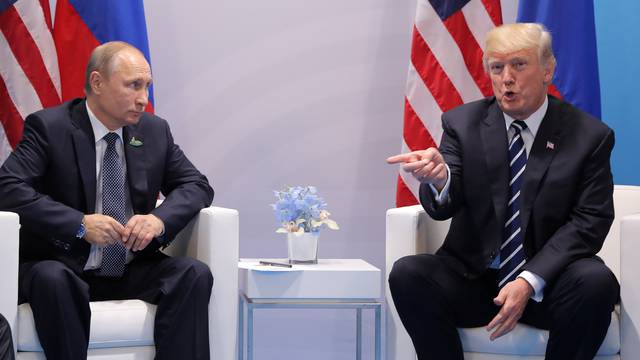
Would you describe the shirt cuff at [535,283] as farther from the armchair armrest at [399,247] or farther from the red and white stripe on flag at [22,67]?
the red and white stripe on flag at [22,67]

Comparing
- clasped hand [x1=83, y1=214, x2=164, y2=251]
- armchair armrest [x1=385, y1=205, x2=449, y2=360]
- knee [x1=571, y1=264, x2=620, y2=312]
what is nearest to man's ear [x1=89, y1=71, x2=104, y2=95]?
clasped hand [x1=83, y1=214, x2=164, y2=251]

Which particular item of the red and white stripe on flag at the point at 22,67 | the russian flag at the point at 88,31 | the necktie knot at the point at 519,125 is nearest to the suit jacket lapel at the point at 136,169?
the russian flag at the point at 88,31

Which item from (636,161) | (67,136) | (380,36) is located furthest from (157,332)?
(636,161)

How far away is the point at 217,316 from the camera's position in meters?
3.03

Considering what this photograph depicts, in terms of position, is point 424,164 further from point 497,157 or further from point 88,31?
point 88,31

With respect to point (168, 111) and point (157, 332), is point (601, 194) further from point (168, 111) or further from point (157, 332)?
point (168, 111)

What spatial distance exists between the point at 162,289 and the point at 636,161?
8.28 ft

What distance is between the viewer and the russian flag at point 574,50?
3.84 metres

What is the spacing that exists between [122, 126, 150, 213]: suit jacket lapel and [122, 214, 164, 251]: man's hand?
0.57 ft

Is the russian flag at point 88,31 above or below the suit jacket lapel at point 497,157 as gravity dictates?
above

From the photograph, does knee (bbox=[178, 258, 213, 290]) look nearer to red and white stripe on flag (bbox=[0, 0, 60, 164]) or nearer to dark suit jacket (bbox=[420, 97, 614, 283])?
dark suit jacket (bbox=[420, 97, 614, 283])

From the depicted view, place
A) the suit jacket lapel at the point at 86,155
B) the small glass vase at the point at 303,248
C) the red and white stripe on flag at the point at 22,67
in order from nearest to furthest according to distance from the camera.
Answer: the suit jacket lapel at the point at 86,155, the small glass vase at the point at 303,248, the red and white stripe on flag at the point at 22,67

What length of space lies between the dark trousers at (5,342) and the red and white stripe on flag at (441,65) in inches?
76.4

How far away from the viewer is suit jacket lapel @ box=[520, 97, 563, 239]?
2.94 metres
